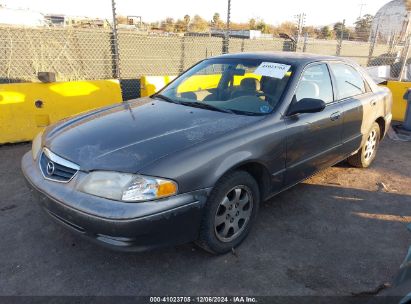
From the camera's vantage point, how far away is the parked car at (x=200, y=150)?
2314 mm

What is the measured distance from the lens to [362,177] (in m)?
4.73

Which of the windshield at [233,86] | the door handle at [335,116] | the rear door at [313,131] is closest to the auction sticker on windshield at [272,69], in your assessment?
the windshield at [233,86]

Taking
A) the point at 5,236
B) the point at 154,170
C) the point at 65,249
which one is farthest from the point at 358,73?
the point at 5,236

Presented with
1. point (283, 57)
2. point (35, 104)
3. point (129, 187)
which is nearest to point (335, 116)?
point (283, 57)

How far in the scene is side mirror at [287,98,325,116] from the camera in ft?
10.3

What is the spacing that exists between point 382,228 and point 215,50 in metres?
8.48

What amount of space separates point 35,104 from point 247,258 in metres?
4.22

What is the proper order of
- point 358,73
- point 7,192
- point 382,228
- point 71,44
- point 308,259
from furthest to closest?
point 71,44 < point 358,73 < point 7,192 < point 382,228 < point 308,259

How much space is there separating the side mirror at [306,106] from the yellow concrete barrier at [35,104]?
3.81 m

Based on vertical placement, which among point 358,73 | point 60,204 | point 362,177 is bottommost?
point 362,177

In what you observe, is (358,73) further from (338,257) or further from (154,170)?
(154,170)

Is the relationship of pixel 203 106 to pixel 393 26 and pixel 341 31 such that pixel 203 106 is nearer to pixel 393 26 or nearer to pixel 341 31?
pixel 341 31

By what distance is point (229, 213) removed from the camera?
9.31ft

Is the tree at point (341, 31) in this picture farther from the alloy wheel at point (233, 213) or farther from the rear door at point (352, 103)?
the alloy wheel at point (233, 213)
